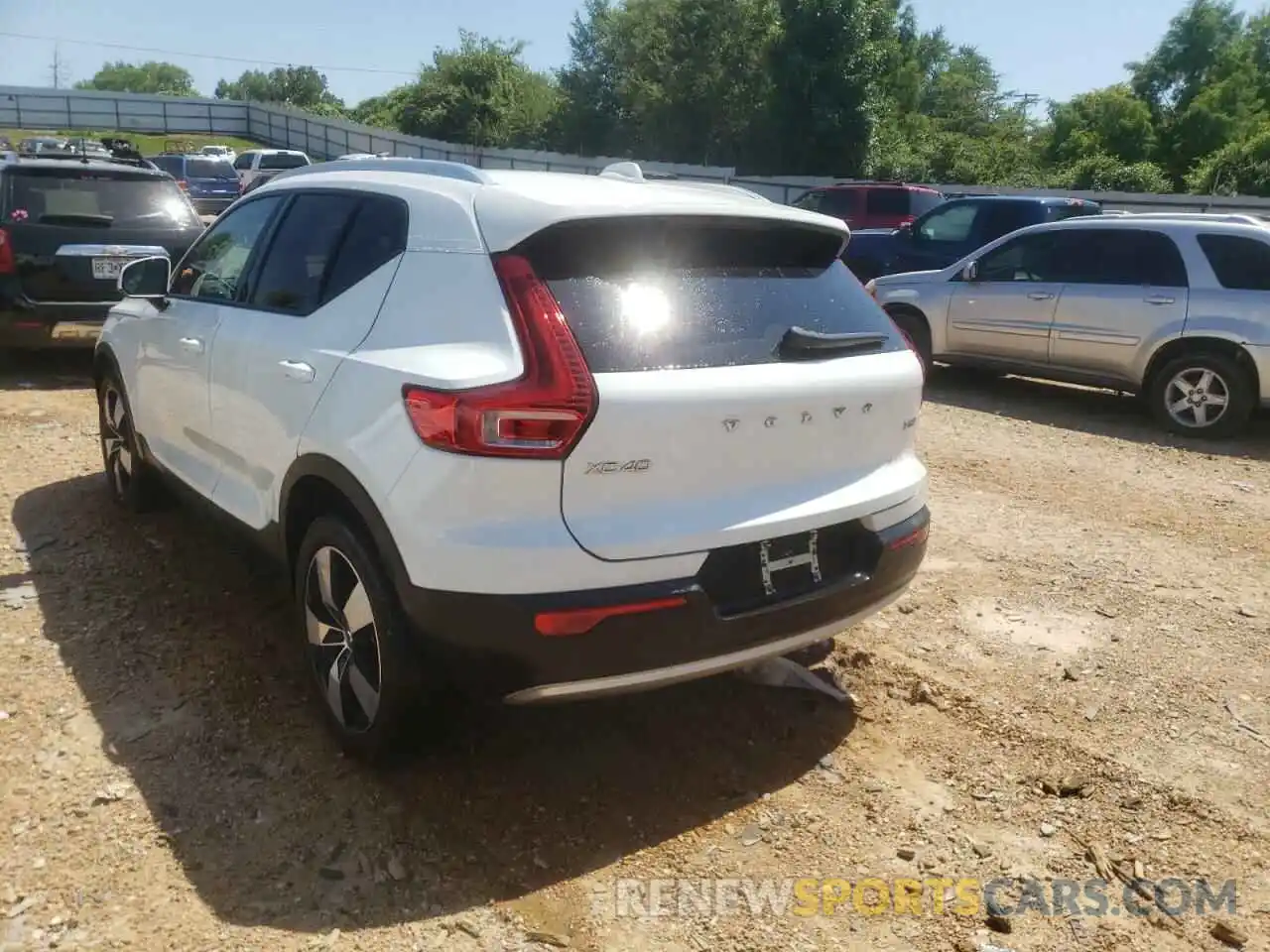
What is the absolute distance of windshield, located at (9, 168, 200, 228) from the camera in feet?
26.2

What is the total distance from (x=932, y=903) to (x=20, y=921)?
2.24m

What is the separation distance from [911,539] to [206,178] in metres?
27.4

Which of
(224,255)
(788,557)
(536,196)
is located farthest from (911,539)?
(224,255)

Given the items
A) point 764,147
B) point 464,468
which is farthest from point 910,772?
point 764,147

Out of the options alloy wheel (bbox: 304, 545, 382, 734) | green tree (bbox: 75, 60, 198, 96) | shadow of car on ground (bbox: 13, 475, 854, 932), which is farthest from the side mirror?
green tree (bbox: 75, 60, 198, 96)

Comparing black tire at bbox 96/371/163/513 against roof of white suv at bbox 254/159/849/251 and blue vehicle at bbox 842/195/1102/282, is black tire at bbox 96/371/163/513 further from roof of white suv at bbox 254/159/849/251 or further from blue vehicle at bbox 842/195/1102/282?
blue vehicle at bbox 842/195/1102/282

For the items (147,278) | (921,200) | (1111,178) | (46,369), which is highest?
(1111,178)

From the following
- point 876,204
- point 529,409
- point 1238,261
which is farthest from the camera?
point 876,204

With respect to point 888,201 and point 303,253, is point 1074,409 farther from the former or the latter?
point 888,201

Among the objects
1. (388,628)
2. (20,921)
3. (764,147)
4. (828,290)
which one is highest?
(764,147)

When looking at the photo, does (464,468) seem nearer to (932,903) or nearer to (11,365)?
(932,903)

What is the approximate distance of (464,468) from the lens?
8.28 ft

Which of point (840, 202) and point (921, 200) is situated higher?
point (921, 200)

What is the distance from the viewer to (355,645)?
9.91ft
